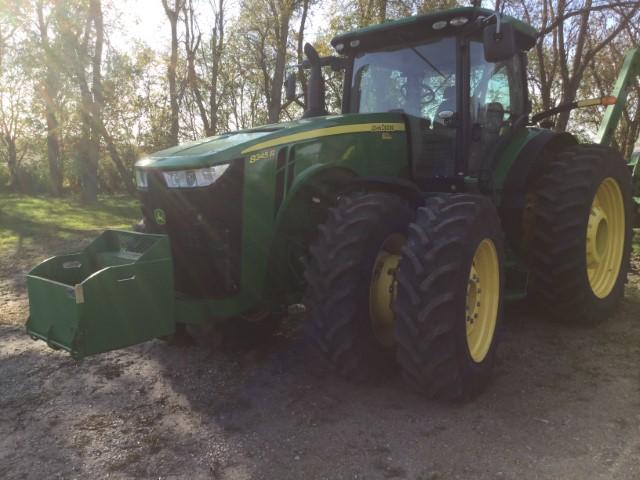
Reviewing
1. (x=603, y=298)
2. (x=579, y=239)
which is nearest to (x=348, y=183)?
(x=579, y=239)

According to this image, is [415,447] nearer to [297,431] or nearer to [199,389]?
[297,431]

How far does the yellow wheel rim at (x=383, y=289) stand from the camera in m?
3.23

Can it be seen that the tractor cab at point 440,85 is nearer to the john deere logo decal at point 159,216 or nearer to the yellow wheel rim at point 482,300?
the yellow wheel rim at point 482,300

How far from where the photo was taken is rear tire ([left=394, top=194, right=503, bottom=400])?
285cm

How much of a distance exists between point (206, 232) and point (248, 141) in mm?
602

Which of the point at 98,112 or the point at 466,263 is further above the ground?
the point at 98,112

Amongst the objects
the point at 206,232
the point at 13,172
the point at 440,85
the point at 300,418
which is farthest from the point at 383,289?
the point at 13,172

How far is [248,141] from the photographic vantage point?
3260 millimetres

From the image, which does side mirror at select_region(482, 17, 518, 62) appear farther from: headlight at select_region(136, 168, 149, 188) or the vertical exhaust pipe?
headlight at select_region(136, 168, 149, 188)

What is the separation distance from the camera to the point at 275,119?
16.6m

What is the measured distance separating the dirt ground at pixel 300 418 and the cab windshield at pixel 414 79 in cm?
188

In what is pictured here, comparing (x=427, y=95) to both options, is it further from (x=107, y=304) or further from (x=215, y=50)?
(x=215, y=50)

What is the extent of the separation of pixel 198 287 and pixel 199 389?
2.22ft

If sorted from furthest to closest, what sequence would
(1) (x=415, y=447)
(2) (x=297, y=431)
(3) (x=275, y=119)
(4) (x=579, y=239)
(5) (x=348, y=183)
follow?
(3) (x=275, y=119) < (4) (x=579, y=239) < (5) (x=348, y=183) < (2) (x=297, y=431) < (1) (x=415, y=447)
